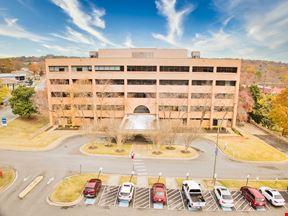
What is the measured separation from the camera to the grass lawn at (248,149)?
105ft

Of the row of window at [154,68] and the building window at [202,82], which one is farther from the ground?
the row of window at [154,68]

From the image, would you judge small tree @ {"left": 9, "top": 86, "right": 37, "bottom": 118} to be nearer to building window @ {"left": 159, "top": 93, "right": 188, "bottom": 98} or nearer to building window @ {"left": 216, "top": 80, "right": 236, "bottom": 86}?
building window @ {"left": 159, "top": 93, "right": 188, "bottom": 98}

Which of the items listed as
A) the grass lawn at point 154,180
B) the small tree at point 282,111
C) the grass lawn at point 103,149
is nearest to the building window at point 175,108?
the grass lawn at point 103,149

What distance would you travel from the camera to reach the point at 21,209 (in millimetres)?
19078

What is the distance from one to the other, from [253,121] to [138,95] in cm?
3100

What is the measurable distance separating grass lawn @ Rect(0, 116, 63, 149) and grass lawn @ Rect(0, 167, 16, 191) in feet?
27.3

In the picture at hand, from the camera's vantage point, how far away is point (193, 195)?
20.6 metres

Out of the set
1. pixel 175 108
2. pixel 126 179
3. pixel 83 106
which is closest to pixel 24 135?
pixel 83 106

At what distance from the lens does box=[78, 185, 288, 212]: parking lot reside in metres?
20.1

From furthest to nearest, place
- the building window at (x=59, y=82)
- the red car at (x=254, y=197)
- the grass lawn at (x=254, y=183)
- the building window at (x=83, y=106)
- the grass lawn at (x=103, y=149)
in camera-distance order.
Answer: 1. the building window at (x=83, y=106)
2. the building window at (x=59, y=82)
3. the grass lawn at (x=103, y=149)
4. the grass lawn at (x=254, y=183)
5. the red car at (x=254, y=197)

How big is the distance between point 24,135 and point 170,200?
3225 cm

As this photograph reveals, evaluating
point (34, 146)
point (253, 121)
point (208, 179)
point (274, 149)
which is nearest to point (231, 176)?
point (208, 179)

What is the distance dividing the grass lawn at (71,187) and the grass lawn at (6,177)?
5723mm

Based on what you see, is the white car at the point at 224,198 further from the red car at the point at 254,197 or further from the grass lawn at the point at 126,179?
the grass lawn at the point at 126,179
